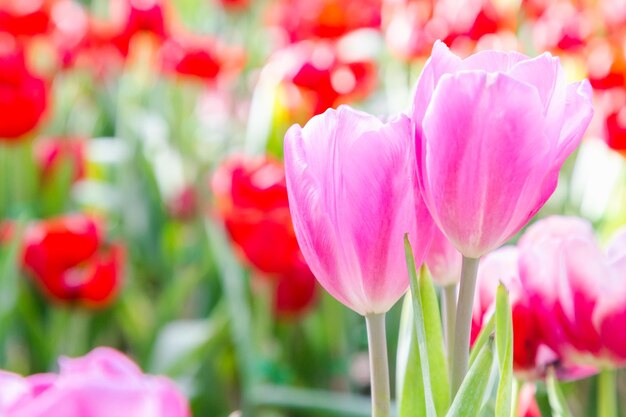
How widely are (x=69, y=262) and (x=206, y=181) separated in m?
0.56

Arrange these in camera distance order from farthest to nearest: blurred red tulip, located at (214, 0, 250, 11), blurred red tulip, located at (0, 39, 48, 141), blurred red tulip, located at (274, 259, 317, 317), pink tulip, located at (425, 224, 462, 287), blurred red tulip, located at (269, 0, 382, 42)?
blurred red tulip, located at (214, 0, 250, 11) < blurred red tulip, located at (269, 0, 382, 42) < blurred red tulip, located at (0, 39, 48, 141) < blurred red tulip, located at (274, 259, 317, 317) < pink tulip, located at (425, 224, 462, 287)

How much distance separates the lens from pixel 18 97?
1218 millimetres

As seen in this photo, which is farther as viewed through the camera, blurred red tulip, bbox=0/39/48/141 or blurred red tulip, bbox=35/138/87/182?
blurred red tulip, bbox=35/138/87/182

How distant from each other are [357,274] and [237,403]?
818 mm

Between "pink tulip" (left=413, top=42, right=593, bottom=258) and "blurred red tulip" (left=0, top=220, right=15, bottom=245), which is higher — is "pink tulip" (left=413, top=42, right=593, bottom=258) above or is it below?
above

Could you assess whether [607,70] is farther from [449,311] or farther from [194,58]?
[449,311]

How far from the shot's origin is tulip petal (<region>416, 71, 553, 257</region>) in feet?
0.97

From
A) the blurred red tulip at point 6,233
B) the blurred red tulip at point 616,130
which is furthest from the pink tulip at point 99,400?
the blurred red tulip at point 6,233

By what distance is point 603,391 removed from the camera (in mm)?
443

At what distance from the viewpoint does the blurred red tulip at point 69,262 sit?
39.0 inches

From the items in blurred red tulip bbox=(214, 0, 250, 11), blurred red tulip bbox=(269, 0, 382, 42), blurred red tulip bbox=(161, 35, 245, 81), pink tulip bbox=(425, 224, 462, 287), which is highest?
blurred red tulip bbox=(214, 0, 250, 11)

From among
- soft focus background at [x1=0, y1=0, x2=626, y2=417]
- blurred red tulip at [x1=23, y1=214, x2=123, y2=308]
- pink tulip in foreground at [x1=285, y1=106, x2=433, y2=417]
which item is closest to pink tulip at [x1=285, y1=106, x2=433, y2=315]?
pink tulip in foreground at [x1=285, y1=106, x2=433, y2=417]

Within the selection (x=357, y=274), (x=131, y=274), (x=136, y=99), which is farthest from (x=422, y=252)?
(x=136, y=99)

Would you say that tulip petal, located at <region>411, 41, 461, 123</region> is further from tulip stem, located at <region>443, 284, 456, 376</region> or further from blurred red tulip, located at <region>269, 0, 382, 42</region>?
blurred red tulip, located at <region>269, 0, 382, 42</region>
